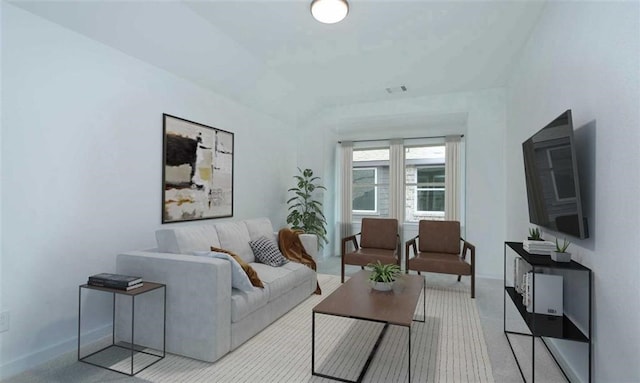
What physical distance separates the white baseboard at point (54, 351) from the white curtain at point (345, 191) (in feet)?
14.4

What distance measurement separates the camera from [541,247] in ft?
7.53

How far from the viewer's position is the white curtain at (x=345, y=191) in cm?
649

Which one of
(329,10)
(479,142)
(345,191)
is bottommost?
(345,191)

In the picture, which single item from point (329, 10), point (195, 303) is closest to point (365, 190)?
point (329, 10)

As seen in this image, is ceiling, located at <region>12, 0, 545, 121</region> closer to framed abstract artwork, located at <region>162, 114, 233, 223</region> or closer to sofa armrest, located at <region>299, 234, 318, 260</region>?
framed abstract artwork, located at <region>162, 114, 233, 223</region>

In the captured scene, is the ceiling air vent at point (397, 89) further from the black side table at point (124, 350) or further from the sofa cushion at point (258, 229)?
the black side table at point (124, 350)

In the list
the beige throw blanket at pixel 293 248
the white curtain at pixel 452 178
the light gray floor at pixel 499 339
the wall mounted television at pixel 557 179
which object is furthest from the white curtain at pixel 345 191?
the wall mounted television at pixel 557 179

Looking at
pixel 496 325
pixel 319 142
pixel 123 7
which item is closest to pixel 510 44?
pixel 496 325

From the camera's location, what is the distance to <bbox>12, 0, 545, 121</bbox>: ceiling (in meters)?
2.81

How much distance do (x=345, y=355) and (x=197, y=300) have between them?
122 centimetres

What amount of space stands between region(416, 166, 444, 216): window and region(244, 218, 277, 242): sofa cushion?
134 inches

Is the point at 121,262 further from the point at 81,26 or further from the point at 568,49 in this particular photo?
the point at 568,49

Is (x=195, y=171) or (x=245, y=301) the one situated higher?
(x=195, y=171)

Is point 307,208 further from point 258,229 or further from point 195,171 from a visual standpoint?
point 195,171
